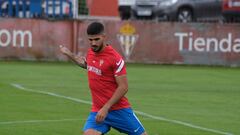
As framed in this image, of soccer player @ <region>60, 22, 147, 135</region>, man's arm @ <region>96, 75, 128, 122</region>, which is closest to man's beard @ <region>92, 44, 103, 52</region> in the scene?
soccer player @ <region>60, 22, 147, 135</region>

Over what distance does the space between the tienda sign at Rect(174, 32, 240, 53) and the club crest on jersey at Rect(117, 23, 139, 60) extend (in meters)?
1.64

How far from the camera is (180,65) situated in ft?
107

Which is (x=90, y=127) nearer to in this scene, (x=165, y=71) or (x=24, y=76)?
(x=24, y=76)

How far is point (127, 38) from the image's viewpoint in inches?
1280

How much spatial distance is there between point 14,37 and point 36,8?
5.09 metres

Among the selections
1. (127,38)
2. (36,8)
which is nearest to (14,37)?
(127,38)

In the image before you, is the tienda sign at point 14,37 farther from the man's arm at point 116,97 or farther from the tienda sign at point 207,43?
the man's arm at point 116,97

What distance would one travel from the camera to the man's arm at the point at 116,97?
991cm

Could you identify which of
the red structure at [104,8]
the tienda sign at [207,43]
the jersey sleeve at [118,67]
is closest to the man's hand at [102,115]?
the jersey sleeve at [118,67]

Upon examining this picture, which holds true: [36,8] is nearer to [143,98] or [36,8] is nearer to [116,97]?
[143,98]

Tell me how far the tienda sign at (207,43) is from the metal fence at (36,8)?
5.96 m

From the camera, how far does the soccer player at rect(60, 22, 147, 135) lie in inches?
392

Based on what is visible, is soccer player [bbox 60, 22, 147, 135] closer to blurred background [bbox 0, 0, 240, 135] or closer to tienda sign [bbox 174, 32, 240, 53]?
blurred background [bbox 0, 0, 240, 135]

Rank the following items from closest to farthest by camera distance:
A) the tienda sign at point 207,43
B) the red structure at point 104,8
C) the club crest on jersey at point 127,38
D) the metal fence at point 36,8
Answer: the tienda sign at point 207,43 < the club crest on jersey at point 127,38 < the metal fence at point 36,8 < the red structure at point 104,8
